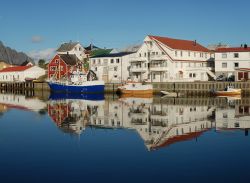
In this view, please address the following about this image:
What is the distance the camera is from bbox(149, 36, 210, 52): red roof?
73062mm

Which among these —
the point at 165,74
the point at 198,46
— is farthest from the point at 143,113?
the point at 198,46

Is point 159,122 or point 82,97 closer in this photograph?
point 159,122

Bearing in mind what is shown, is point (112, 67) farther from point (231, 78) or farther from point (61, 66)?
point (231, 78)

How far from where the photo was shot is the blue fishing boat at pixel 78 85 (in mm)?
69938

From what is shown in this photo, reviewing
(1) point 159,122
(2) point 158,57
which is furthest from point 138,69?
(1) point 159,122

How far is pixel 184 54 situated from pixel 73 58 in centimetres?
2996

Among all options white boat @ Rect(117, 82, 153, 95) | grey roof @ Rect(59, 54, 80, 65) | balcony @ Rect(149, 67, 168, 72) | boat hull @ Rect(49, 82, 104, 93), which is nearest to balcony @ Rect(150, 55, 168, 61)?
balcony @ Rect(149, 67, 168, 72)

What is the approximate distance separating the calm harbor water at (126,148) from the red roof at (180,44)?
3845 centimetres

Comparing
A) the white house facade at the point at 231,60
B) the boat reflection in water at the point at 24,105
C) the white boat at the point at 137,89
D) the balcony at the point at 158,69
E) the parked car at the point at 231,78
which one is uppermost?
the white house facade at the point at 231,60

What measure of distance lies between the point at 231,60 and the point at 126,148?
52.6 m

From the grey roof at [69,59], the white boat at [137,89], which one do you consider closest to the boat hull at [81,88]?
the white boat at [137,89]

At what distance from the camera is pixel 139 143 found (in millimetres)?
22250

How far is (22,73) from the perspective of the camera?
99312 mm

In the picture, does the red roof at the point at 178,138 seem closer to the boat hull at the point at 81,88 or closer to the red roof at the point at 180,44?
the boat hull at the point at 81,88
